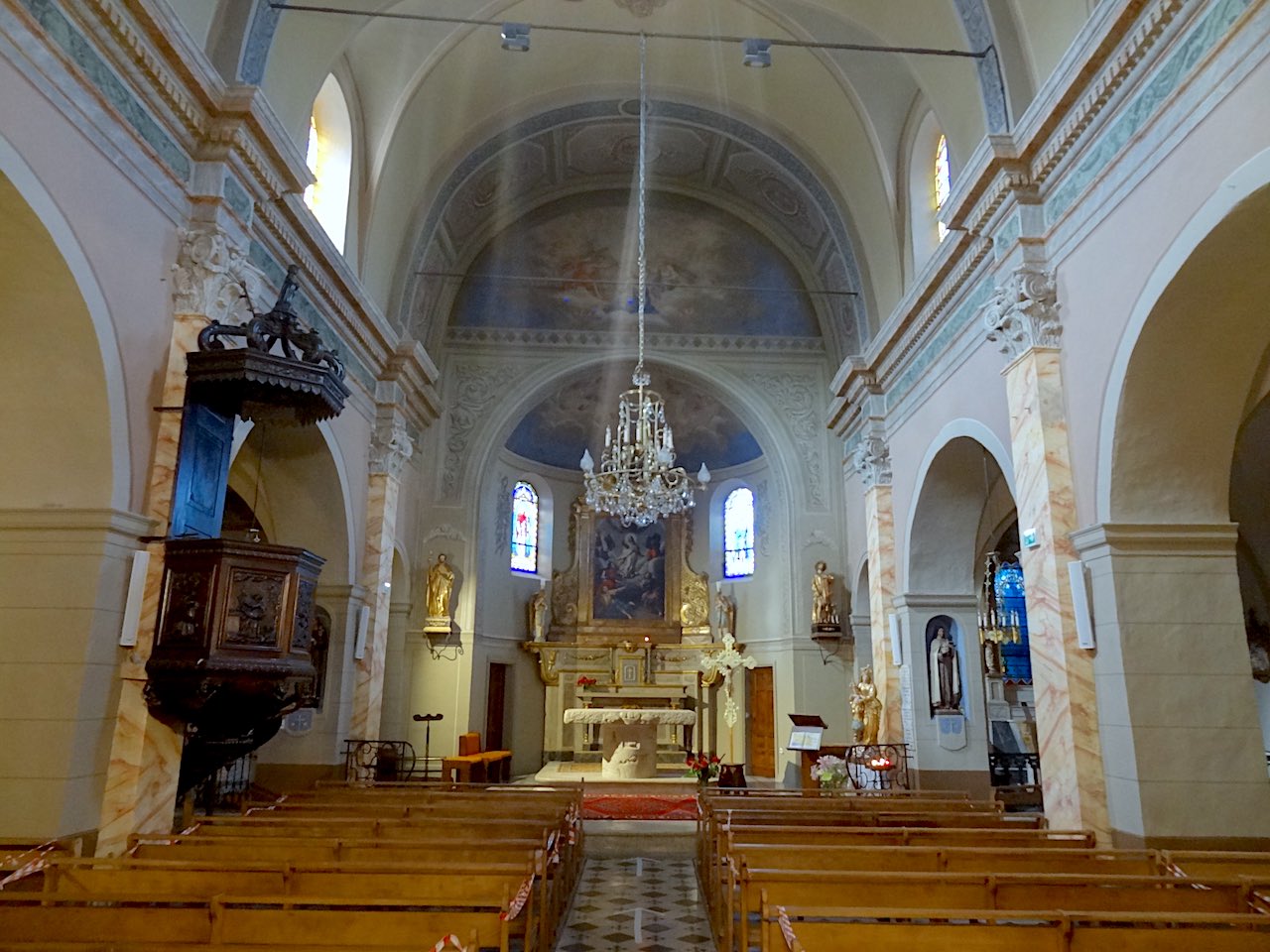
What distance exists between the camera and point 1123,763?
6.65 metres

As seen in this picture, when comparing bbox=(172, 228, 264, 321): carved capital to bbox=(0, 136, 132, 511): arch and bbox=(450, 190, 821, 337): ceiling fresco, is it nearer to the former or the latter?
bbox=(0, 136, 132, 511): arch

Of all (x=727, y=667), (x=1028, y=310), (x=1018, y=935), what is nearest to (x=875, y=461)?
(x=1028, y=310)

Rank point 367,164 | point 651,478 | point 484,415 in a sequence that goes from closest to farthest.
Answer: point 651,478 < point 367,164 < point 484,415

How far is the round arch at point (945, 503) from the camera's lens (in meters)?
10.9

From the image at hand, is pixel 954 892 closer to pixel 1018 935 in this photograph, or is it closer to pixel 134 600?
pixel 1018 935

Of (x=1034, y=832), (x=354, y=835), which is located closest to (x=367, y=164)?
(x=354, y=835)

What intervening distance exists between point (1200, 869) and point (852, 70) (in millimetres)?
9790

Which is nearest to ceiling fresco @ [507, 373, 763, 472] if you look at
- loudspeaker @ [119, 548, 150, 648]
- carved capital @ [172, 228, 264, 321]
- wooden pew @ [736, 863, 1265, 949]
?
carved capital @ [172, 228, 264, 321]

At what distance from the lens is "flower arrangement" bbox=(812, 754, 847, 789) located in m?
11.6

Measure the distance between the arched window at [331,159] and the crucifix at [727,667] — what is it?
10588 millimetres

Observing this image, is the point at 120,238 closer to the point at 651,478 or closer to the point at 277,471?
the point at 277,471

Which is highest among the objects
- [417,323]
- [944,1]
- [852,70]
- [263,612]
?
[852,70]

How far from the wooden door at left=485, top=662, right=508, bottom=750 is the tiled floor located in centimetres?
874

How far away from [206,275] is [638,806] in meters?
8.44
